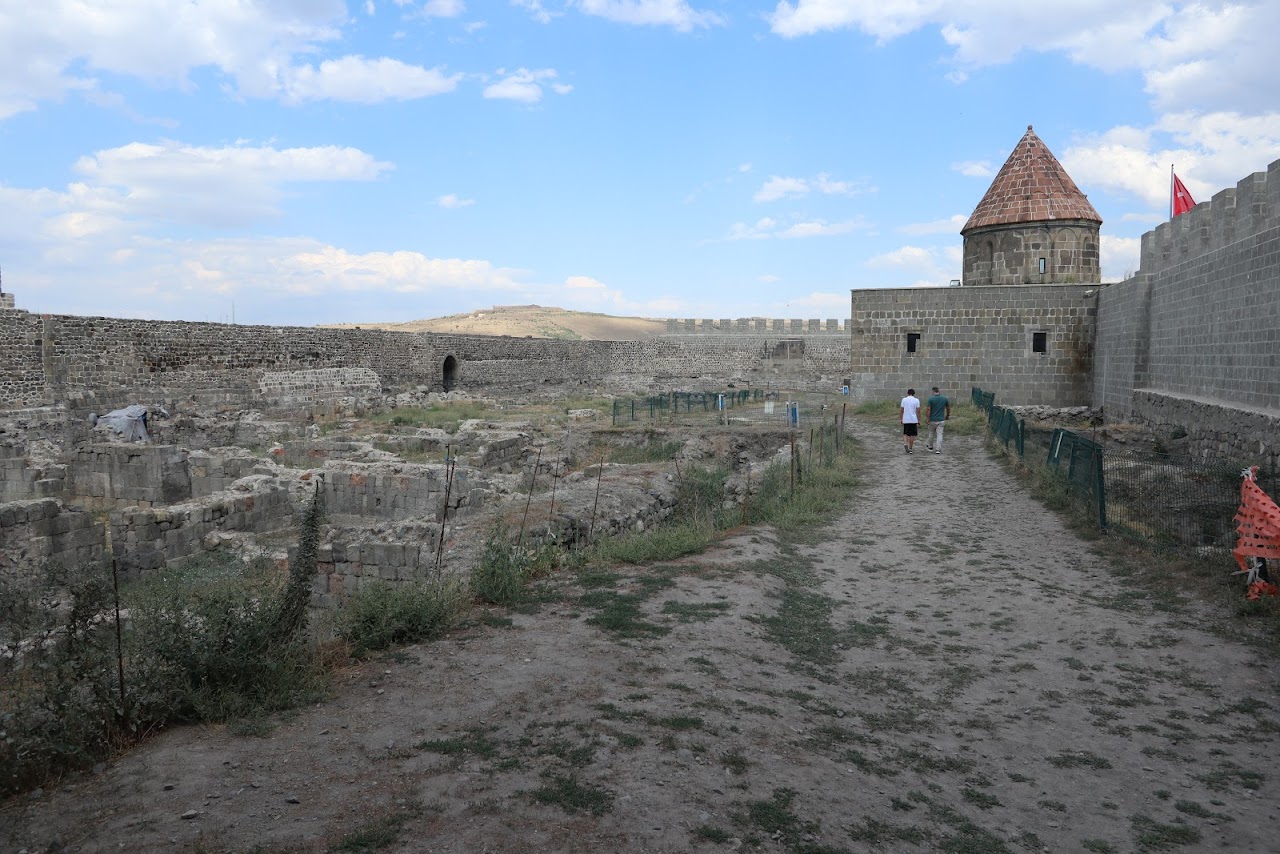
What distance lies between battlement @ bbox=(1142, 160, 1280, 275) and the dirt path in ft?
29.7

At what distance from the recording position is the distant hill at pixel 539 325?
3469 inches

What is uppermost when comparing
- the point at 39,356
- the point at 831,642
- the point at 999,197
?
the point at 999,197

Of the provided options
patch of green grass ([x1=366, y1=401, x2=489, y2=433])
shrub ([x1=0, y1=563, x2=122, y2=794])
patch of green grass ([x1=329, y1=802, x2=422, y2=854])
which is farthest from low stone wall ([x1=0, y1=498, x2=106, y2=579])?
patch of green grass ([x1=366, y1=401, x2=489, y2=433])

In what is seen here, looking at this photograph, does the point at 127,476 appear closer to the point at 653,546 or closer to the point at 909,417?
the point at 653,546

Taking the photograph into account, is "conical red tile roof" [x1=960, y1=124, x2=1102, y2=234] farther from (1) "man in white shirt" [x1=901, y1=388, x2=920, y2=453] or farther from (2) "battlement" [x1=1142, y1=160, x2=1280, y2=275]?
(1) "man in white shirt" [x1=901, y1=388, x2=920, y2=453]

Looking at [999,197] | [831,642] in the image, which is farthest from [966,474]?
[999,197]

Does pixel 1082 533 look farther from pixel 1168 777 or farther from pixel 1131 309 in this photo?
pixel 1131 309

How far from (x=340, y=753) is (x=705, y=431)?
1743 centimetres

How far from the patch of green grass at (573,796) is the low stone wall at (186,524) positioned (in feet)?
24.3

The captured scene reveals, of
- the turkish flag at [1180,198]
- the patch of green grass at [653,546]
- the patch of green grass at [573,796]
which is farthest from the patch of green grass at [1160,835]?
the turkish flag at [1180,198]

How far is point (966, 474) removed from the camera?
14.7 meters

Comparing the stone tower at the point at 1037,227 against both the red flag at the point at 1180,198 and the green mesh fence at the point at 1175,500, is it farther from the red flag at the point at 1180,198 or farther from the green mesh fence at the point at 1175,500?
the green mesh fence at the point at 1175,500

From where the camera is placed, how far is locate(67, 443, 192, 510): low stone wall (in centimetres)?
1382

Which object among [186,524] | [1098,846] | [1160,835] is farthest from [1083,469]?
[186,524]
